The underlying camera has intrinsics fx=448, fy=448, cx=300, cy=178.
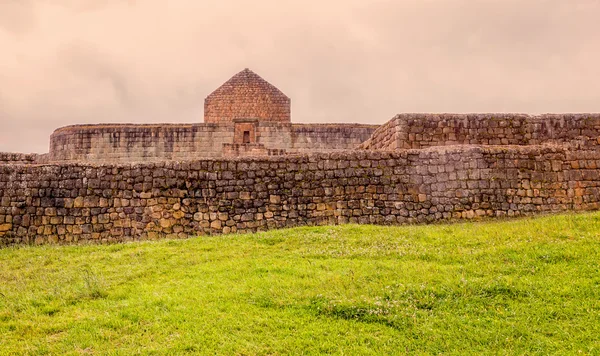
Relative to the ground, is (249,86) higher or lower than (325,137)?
higher

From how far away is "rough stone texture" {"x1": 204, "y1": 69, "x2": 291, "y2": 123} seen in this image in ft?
80.5

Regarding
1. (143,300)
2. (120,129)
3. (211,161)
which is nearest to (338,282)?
(143,300)

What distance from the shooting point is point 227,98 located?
24.7m

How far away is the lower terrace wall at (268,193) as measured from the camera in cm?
968

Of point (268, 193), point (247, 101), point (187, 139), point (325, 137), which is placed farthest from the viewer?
point (247, 101)

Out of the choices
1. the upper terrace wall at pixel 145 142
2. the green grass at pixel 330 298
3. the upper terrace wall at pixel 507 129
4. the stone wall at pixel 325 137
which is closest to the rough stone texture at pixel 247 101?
the stone wall at pixel 325 137

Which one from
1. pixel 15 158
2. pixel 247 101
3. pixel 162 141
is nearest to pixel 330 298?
pixel 15 158

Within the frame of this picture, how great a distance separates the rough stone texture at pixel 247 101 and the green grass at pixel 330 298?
1740 centimetres

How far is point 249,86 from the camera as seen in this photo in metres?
24.7

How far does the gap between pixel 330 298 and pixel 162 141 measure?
1553 cm

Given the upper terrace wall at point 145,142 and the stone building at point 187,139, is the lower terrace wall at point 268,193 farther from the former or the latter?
the upper terrace wall at point 145,142

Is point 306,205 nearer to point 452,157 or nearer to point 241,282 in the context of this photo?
point 452,157

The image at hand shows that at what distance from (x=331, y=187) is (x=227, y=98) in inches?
642

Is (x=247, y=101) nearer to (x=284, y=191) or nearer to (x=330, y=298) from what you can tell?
(x=284, y=191)
